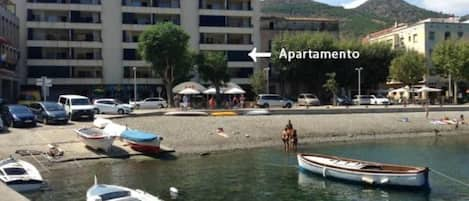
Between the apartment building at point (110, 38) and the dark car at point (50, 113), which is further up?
the apartment building at point (110, 38)

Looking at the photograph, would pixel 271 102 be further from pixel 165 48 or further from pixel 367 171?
pixel 367 171

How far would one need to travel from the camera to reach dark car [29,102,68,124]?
5300cm

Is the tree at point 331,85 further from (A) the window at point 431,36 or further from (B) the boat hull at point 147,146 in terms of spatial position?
(B) the boat hull at point 147,146

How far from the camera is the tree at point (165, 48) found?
82.4 metres

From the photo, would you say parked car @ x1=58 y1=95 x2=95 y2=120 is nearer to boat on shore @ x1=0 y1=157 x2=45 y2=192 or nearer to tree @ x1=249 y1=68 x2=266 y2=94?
boat on shore @ x1=0 y1=157 x2=45 y2=192

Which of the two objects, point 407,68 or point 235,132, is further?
point 407,68

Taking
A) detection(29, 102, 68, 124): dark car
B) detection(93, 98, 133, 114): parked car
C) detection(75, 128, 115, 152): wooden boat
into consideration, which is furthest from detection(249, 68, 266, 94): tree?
detection(75, 128, 115, 152): wooden boat

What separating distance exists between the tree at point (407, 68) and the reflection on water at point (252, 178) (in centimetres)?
5229

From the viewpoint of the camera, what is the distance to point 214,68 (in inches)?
3701

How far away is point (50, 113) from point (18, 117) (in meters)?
2.80

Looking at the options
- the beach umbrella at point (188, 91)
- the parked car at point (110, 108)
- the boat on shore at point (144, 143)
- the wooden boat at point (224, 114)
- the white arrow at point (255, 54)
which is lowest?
the boat on shore at point (144, 143)

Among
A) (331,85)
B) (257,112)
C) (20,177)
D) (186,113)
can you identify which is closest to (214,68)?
(331,85)

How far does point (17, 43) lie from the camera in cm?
9500

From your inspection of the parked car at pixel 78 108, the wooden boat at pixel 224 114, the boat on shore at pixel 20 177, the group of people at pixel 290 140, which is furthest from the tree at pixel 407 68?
the boat on shore at pixel 20 177
